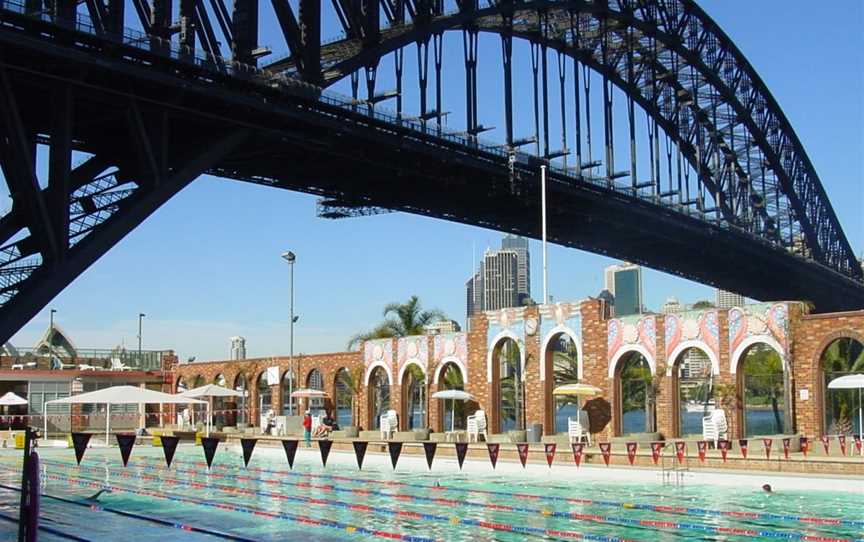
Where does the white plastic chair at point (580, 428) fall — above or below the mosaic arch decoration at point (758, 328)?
below

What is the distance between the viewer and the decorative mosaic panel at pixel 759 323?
3241 cm

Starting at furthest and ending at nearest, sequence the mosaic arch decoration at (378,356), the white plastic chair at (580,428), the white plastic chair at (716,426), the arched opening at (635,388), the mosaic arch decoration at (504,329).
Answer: the mosaic arch decoration at (378,356)
the mosaic arch decoration at (504,329)
the arched opening at (635,388)
the white plastic chair at (580,428)
the white plastic chair at (716,426)

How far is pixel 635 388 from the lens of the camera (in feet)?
270

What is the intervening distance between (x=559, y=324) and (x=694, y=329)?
5.43m

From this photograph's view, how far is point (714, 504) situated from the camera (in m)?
21.8

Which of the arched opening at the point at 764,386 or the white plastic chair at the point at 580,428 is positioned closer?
the arched opening at the point at 764,386

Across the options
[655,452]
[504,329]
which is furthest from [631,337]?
[655,452]

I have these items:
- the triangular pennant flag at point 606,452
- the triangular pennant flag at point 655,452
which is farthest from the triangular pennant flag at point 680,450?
the triangular pennant flag at point 606,452

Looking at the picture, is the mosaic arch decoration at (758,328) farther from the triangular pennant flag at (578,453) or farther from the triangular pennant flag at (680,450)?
the triangular pennant flag at (578,453)

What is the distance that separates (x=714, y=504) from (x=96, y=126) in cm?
1863

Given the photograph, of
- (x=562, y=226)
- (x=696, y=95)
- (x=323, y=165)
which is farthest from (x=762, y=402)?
(x=323, y=165)

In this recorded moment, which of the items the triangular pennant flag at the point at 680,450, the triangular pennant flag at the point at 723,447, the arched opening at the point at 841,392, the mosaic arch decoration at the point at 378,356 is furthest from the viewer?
the mosaic arch decoration at the point at 378,356

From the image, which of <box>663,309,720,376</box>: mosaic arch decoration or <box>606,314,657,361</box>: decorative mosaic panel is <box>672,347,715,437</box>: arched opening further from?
<box>606,314,657,361</box>: decorative mosaic panel

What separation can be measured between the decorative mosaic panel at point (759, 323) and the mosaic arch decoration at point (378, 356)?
54.4ft
